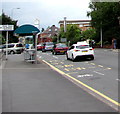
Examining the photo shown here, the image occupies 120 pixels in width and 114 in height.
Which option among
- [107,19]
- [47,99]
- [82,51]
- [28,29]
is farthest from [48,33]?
[47,99]

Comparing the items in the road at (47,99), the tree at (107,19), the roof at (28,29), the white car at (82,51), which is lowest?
the road at (47,99)

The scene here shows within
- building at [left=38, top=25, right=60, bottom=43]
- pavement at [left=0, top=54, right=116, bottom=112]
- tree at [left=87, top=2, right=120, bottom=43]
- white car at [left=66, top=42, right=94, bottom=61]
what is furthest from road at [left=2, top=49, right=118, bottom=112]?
building at [left=38, top=25, right=60, bottom=43]

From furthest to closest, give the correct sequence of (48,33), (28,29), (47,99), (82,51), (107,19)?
(48,33), (107,19), (82,51), (28,29), (47,99)

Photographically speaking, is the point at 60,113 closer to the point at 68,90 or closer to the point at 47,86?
the point at 68,90

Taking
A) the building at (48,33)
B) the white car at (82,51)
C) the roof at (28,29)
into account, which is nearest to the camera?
the roof at (28,29)

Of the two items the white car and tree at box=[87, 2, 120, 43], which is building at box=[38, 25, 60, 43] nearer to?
tree at box=[87, 2, 120, 43]

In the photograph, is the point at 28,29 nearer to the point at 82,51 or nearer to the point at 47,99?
the point at 82,51

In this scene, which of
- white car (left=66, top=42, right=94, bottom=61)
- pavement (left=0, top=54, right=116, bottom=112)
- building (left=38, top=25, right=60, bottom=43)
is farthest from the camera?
building (left=38, top=25, right=60, bottom=43)

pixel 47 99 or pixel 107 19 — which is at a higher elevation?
pixel 107 19

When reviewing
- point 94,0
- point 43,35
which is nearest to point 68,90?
point 94,0

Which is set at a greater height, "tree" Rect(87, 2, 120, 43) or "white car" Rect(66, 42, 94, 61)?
"tree" Rect(87, 2, 120, 43)

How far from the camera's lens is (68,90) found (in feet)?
30.9

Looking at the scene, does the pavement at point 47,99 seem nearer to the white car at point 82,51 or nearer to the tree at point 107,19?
the white car at point 82,51

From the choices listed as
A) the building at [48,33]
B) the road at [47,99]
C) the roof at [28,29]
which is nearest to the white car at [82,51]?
the roof at [28,29]
